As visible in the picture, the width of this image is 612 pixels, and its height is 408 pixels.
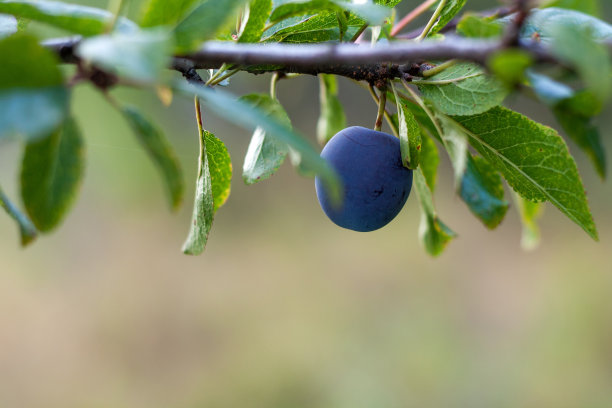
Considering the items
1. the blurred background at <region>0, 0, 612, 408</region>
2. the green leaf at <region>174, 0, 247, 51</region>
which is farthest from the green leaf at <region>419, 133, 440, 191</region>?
the blurred background at <region>0, 0, 612, 408</region>

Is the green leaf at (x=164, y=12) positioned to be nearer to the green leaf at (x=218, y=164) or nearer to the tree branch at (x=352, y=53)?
the tree branch at (x=352, y=53)

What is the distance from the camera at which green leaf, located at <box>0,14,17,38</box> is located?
0.39 metres

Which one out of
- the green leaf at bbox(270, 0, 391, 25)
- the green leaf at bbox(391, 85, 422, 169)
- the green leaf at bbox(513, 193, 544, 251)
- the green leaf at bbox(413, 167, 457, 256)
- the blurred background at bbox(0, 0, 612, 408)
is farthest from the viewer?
the blurred background at bbox(0, 0, 612, 408)

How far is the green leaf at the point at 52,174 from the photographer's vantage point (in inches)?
11.6

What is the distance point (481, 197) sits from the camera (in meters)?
0.47

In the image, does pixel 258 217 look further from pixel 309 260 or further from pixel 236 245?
pixel 309 260

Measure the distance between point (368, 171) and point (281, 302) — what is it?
11.0ft

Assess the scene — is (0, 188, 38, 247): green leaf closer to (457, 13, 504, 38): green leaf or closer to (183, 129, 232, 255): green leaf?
(183, 129, 232, 255): green leaf

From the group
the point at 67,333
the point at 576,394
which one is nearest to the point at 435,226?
the point at 576,394

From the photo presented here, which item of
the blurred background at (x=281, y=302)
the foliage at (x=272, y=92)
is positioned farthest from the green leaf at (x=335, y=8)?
the blurred background at (x=281, y=302)

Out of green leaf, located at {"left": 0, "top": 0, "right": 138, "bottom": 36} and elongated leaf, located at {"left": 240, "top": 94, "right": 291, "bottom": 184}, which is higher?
green leaf, located at {"left": 0, "top": 0, "right": 138, "bottom": 36}

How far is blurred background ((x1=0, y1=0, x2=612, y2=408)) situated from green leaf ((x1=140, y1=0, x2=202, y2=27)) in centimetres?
286

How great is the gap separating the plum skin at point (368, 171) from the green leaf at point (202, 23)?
0.24 meters

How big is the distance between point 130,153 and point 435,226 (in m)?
4.46
